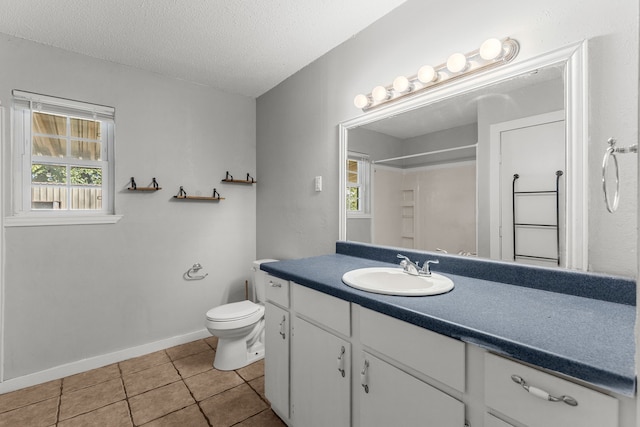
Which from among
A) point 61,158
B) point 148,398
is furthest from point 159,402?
point 61,158

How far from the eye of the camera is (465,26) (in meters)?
1.44

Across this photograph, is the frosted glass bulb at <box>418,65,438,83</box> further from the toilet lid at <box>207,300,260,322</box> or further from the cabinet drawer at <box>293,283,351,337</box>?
the toilet lid at <box>207,300,260,322</box>

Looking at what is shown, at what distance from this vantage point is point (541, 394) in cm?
70

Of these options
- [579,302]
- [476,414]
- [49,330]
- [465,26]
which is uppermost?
[465,26]

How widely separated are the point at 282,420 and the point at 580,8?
91.8 inches

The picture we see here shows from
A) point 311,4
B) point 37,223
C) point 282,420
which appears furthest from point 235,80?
point 282,420

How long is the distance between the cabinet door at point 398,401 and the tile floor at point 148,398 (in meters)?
0.83

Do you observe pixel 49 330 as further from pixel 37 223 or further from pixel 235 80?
pixel 235 80

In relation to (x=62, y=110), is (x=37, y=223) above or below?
below

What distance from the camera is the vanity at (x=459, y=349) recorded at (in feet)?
2.23

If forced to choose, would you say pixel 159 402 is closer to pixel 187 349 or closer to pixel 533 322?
pixel 187 349

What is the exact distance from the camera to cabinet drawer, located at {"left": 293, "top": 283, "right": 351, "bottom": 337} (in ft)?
4.07

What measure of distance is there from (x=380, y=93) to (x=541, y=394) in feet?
5.14

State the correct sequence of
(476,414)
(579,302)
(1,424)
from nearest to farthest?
1. (476,414)
2. (579,302)
3. (1,424)
